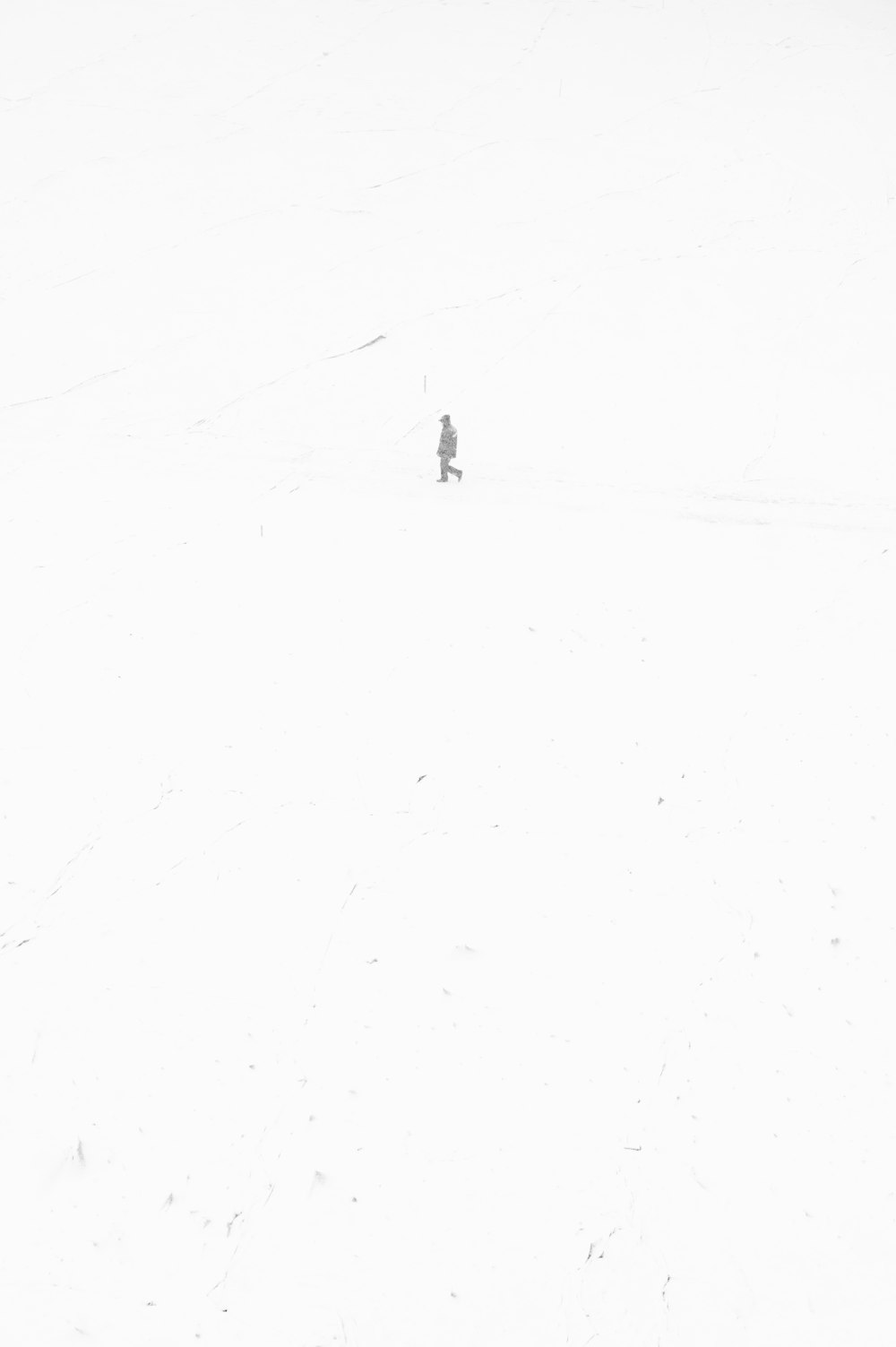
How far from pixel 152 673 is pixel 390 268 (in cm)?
1559

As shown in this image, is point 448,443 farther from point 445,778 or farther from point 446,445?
point 445,778

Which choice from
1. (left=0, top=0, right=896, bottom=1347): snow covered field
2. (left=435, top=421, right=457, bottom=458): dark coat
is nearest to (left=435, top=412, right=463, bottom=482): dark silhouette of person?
(left=435, top=421, right=457, bottom=458): dark coat

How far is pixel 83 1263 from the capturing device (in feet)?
18.5

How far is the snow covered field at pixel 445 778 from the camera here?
6012mm

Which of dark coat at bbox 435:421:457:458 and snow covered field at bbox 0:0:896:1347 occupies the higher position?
dark coat at bbox 435:421:457:458

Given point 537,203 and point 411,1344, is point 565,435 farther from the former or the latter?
point 411,1344

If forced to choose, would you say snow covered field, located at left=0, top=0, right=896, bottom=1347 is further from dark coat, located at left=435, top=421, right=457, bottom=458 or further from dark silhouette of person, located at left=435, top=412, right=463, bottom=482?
dark coat, located at left=435, top=421, right=457, bottom=458

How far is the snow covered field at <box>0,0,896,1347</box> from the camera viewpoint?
6012 mm

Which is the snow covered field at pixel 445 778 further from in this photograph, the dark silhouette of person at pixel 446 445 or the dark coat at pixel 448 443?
the dark coat at pixel 448 443

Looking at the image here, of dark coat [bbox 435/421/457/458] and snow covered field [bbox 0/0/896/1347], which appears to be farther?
dark coat [bbox 435/421/457/458]

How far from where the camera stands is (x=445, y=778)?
30.1 feet

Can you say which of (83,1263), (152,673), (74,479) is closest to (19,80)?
(74,479)

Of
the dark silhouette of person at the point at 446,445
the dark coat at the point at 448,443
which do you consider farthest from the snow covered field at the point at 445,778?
the dark coat at the point at 448,443

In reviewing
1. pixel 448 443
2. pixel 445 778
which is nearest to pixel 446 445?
pixel 448 443
